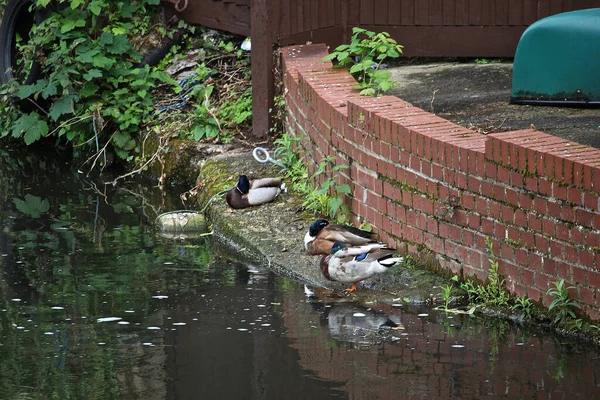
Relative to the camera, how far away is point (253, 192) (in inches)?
320

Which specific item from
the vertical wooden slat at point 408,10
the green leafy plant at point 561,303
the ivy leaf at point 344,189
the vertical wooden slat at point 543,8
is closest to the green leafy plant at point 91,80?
the vertical wooden slat at point 408,10

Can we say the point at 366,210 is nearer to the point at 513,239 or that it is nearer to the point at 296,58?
the point at 513,239

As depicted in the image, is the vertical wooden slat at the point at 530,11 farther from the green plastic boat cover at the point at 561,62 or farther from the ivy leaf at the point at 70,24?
the ivy leaf at the point at 70,24

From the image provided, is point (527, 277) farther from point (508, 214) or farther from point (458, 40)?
point (458, 40)

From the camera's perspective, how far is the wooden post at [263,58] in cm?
948

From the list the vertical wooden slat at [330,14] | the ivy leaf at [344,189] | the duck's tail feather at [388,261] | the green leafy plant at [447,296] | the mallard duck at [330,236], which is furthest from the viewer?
the vertical wooden slat at [330,14]

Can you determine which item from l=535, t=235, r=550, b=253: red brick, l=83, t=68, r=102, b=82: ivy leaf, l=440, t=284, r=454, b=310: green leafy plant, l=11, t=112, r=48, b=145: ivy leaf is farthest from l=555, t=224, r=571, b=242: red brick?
l=11, t=112, r=48, b=145: ivy leaf

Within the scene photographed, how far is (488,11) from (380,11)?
1.09 m

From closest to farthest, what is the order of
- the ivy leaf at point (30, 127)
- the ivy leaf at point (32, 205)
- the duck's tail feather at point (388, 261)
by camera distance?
the duck's tail feather at point (388, 261) → the ivy leaf at point (32, 205) → the ivy leaf at point (30, 127)

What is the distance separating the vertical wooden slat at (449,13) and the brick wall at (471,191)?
3.05m

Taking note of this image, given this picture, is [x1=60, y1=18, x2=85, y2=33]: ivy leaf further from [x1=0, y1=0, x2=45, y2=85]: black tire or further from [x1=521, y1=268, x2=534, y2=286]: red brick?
[x1=521, y1=268, x2=534, y2=286]: red brick

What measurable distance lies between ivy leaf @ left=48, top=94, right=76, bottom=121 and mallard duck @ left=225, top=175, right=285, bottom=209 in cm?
352

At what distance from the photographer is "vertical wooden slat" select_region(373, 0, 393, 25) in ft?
34.5

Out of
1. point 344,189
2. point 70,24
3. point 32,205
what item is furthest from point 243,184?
point 70,24
